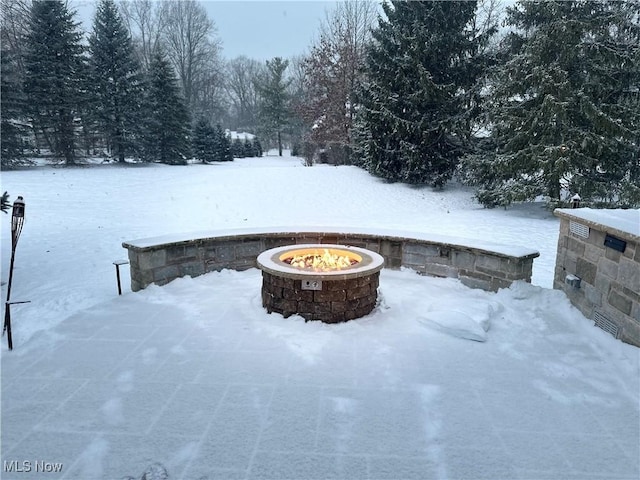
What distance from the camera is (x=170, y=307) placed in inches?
190

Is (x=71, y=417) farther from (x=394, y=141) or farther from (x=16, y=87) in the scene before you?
(x=16, y=87)

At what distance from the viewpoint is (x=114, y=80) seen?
21125 millimetres

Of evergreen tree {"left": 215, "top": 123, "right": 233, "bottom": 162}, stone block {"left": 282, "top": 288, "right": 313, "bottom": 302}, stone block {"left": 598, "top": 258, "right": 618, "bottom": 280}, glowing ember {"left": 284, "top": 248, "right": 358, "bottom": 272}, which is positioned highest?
evergreen tree {"left": 215, "top": 123, "right": 233, "bottom": 162}

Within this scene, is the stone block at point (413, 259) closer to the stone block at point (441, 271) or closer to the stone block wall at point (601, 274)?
the stone block at point (441, 271)

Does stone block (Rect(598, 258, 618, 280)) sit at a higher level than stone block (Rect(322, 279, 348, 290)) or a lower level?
higher

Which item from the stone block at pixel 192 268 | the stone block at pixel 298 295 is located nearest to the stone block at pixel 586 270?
the stone block at pixel 298 295

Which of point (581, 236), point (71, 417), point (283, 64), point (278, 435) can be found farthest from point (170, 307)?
point (283, 64)

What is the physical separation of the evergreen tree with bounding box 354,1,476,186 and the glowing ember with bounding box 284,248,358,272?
9813mm

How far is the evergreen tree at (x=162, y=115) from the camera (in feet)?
72.2

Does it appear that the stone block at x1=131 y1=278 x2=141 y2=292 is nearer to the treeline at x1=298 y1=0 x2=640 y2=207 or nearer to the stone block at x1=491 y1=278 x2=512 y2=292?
the stone block at x1=491 y1=278 x2=512 y2=292

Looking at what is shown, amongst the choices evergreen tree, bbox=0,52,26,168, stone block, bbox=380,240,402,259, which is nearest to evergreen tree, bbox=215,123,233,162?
evergreen tree, bbox=0,52,26,168

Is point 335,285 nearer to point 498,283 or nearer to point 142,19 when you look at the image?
point 498,283

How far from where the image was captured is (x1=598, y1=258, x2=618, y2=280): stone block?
388 centimetres

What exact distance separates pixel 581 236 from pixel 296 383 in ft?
11.5
